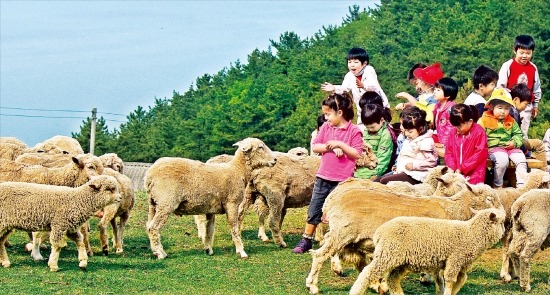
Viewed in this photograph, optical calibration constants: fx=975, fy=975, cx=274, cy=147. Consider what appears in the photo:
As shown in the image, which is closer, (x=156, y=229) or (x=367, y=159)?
(x=367, y=159)

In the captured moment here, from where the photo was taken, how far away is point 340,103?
13.9m

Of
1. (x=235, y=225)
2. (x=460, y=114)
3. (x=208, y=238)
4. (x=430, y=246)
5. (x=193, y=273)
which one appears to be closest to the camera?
(x=430, y=246)

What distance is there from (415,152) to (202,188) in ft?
10.9

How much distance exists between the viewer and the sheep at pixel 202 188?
588 inches

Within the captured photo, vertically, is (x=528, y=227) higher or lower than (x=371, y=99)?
lower

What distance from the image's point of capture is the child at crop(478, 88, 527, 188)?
1485cm

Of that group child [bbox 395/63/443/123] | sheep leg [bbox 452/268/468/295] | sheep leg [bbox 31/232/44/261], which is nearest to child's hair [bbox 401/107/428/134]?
child [bbox 395/63/443/123]

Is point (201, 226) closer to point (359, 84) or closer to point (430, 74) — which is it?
point (359, 84)

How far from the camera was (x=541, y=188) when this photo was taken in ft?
45.6

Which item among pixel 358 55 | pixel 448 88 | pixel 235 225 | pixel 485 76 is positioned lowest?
pixel 235 225

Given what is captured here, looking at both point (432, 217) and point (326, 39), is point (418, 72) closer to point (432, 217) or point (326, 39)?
point (432, 217)

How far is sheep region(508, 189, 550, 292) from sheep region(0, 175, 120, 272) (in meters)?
5.46

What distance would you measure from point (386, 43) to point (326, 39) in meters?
12.2

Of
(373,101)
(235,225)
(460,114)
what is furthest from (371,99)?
(235,225)
